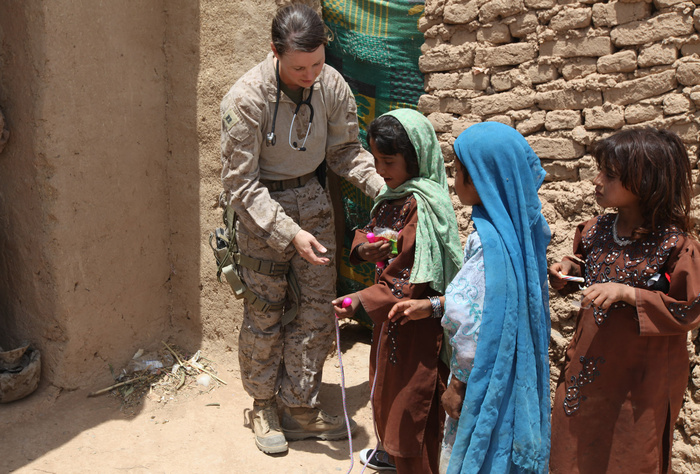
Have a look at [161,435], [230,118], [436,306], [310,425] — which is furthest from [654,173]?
[161,435]

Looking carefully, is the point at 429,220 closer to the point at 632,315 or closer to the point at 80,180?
the point at 632,315

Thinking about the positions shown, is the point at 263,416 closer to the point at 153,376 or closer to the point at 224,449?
the point at 224,449

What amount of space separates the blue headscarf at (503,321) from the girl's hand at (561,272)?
0.31 m

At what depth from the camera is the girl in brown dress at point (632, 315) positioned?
2191mm

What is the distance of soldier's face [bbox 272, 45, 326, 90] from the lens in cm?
291

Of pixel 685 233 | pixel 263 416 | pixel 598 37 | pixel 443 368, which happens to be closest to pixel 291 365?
pixel 263 416

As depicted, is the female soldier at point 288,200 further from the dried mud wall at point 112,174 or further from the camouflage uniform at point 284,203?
the dried mud wall at point 112,174

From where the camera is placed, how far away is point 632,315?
2316 mm

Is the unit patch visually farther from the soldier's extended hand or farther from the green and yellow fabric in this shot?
the green and yellow fabric

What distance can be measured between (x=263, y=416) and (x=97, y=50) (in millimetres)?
2314

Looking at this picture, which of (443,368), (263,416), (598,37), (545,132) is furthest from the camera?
(263,416)

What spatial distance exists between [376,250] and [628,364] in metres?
1.06

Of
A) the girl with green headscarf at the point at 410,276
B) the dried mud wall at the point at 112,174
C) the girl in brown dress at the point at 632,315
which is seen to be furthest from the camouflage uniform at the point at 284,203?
the girl in brown dress at the point at 632,315

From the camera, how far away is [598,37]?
302 centimetres
